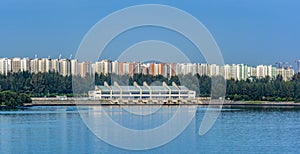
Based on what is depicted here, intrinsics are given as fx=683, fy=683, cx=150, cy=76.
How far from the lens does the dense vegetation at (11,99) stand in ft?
79.5

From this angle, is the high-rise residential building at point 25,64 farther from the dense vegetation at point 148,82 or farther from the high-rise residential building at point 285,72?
the high-rise residential building at point 285,72

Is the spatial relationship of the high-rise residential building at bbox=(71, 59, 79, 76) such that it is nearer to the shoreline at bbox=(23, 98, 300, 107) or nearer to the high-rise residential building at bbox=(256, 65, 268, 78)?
the shoreline at bbox=(23, 98, 300, 107)

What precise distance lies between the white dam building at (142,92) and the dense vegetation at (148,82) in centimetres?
57

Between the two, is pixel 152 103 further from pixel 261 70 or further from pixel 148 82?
pixel 261 70

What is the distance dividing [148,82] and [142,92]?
82.9 inches

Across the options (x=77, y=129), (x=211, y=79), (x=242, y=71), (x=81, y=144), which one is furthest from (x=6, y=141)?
(x=242, y=71)

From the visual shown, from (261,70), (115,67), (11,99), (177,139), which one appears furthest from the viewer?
(261,70)

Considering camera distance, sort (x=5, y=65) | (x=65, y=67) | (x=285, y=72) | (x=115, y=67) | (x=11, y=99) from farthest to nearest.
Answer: (x=285, y=72) → (x=65, y=67) → (x=5, y=65) → (x=115, y=67) → (x=11, y=99)

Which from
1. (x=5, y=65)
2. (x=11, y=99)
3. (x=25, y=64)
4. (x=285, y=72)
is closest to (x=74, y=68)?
(x=25, y=64)

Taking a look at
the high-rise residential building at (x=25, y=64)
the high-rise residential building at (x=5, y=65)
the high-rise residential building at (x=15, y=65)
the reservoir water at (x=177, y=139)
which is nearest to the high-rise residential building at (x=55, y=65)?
the high-rise residential building at (x=25, y=64)

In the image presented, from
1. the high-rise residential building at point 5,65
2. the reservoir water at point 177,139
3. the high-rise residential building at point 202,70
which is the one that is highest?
the high-rise residential building at point 5,65

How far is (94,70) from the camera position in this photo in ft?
104

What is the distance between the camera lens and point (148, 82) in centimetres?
3172

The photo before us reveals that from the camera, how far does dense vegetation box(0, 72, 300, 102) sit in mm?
28484
